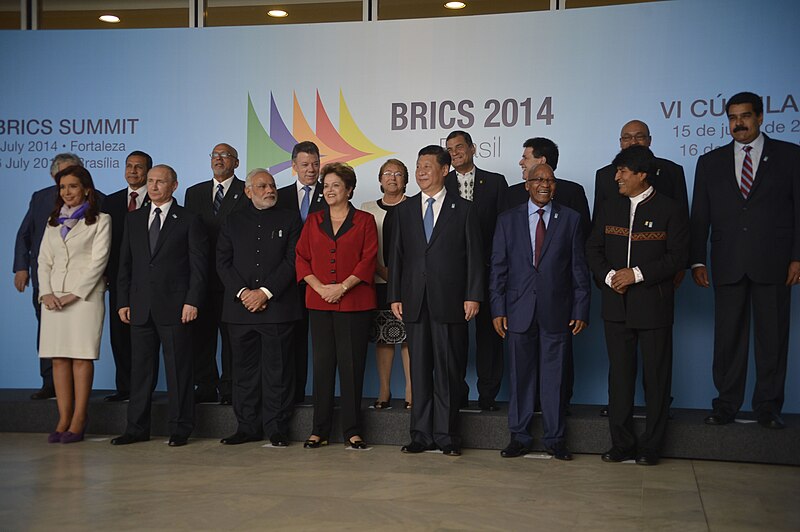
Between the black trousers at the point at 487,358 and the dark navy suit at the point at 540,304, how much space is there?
53 cm

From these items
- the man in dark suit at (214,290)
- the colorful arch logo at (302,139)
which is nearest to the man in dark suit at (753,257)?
the colorful arch logo at (302,139)

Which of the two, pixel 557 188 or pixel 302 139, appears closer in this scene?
pixel 557 188

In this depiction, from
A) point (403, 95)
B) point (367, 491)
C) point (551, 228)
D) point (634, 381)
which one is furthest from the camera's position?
point (403, 95)

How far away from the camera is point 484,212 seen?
6258 millimetres

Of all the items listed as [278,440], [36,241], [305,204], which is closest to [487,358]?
[278,440]

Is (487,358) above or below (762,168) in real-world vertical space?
below

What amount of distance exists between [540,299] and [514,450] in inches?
35.1

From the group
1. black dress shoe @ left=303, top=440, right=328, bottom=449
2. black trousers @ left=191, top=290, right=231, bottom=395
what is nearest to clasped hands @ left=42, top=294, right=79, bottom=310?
black trousers @ left=191, top=290, right=231, bottom=395

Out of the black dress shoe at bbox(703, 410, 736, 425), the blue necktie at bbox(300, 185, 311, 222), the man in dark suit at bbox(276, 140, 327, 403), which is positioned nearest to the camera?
the black dress shoe at bbox(703, 410, 736, 425)

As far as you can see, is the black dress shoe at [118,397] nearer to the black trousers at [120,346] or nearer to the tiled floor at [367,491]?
the black trousers at [120,346]

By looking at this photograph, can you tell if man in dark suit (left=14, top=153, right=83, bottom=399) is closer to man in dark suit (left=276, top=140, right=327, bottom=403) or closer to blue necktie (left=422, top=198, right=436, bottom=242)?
man in dark suit (left=276, top=140, right=327, bottom=403)

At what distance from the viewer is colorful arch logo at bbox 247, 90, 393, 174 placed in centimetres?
742

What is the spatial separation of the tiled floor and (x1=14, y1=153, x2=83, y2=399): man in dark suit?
38.6 inches

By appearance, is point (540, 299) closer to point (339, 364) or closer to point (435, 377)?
point (435, 377)
